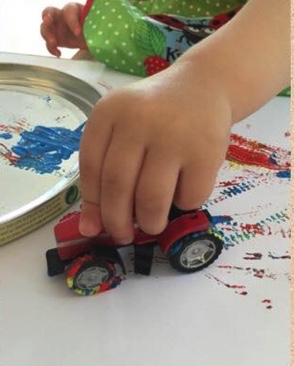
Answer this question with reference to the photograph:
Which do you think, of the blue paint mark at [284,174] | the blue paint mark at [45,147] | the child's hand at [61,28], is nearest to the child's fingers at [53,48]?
the child's hand at [61,28]

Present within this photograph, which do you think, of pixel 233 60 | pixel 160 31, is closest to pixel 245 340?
pixel 233 60

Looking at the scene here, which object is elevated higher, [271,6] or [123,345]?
[271,6]

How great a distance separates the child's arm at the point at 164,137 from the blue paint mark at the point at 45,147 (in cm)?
13

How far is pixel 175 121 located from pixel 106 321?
0.11m

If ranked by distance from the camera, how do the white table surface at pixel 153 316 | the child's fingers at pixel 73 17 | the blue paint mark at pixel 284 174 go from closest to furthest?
1. the white table surface at pixel 153 316
2. the blue paint mark at pixel 284 174
3. the child's fingers at pixel 73 17

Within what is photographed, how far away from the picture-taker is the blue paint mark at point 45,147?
47 cm

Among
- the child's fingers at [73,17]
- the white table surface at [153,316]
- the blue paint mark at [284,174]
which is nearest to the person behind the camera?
the white table surface at [153,316]

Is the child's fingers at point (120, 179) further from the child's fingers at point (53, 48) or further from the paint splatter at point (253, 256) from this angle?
the child's fingers at point (53, 48)

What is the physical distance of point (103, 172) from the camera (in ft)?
1.07

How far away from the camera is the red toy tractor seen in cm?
35

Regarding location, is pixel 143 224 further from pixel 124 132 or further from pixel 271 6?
pixel 271 6

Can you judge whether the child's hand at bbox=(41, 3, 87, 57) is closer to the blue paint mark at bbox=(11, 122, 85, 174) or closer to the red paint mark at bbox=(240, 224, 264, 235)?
the blue paint mark at bbox=(11, 122, 85, 174)

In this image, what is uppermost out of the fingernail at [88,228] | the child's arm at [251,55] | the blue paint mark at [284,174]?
the child's arm at [251,55]

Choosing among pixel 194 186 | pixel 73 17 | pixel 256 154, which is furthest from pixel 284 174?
pixel 73 17
